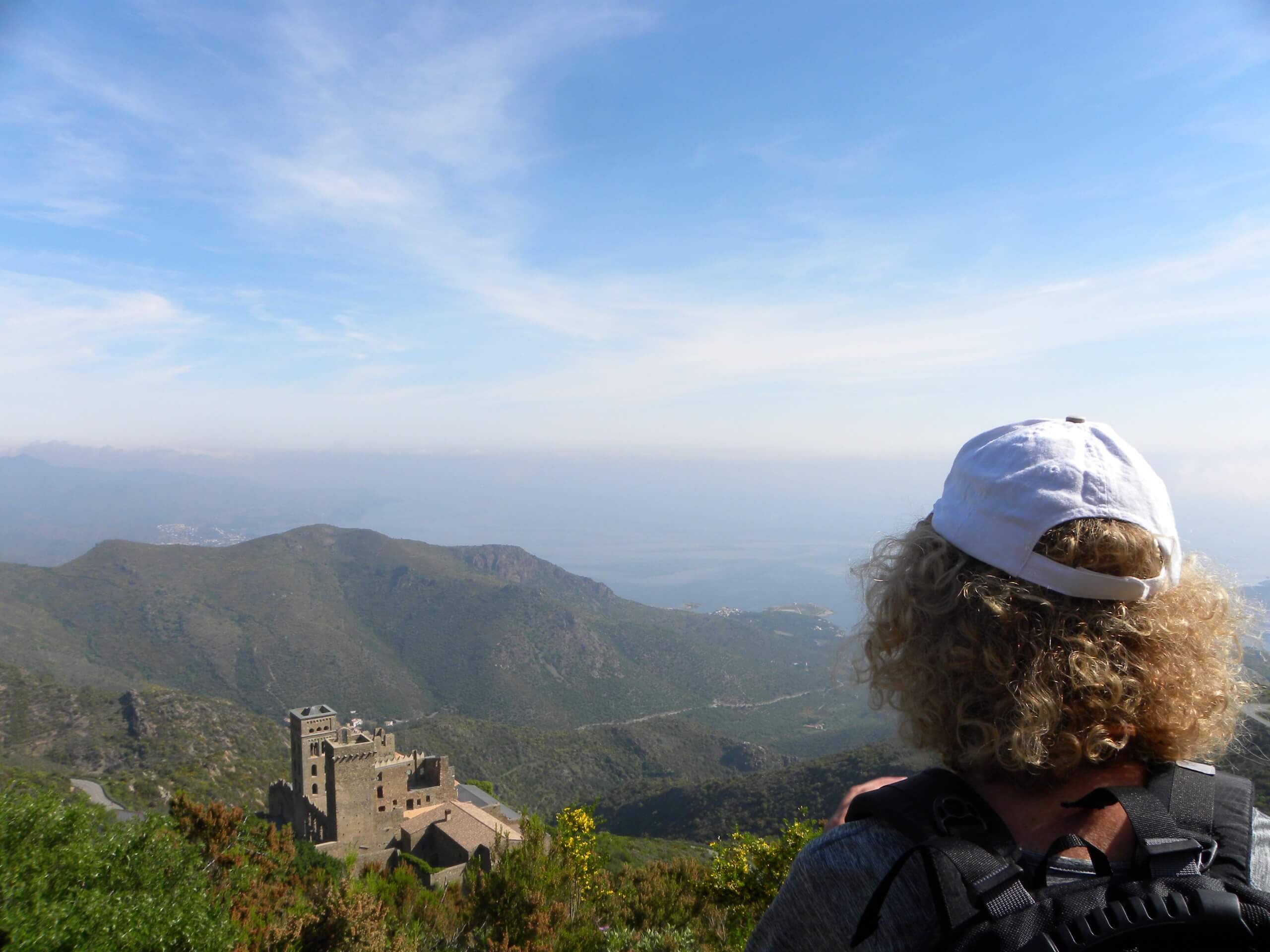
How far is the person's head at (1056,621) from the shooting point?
4.89 feet

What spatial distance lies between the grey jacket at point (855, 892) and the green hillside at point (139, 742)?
28997 mm

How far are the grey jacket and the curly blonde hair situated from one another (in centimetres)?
21

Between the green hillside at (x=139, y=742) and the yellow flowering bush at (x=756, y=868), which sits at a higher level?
the yellow flowering bush at (x=756, y=868)

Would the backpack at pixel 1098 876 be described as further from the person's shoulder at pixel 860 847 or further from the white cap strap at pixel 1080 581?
the white cap strap at pixel 1080 581

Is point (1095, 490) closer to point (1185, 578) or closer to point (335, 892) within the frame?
point (1185, 578)

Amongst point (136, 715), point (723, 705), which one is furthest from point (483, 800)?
point (723, 705)

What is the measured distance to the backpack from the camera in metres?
1.10

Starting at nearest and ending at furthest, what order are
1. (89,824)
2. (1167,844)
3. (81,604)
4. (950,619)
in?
1. (1167,844)
2. (950,619)
3. (89,824)
4. (81,604)

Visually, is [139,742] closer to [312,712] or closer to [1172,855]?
[312,712]

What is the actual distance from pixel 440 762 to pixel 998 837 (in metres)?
22.3

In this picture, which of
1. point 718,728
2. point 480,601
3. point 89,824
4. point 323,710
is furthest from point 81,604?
point 89,824

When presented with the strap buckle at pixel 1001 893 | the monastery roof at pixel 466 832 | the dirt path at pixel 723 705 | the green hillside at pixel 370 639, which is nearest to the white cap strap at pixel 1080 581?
the strap buckle at pixel 1001 893

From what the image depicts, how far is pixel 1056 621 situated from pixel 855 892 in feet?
2.28

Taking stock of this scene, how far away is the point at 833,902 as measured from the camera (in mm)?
1389
